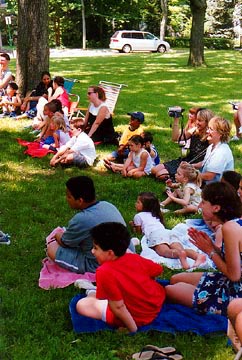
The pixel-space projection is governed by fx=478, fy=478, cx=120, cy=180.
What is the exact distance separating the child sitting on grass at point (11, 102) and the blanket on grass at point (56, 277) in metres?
6.65

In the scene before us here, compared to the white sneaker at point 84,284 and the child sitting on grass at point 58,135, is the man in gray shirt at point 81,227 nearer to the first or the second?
the white sneaker at point 84,284

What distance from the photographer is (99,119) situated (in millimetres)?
7957

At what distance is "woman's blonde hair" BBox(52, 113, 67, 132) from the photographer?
7.56 meters

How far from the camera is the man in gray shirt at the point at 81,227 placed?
152 inches

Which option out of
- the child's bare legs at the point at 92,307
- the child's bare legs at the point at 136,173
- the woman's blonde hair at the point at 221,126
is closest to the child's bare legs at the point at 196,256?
the child's bare legs at the point at 92,307

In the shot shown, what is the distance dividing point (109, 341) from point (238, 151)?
5.21 metres

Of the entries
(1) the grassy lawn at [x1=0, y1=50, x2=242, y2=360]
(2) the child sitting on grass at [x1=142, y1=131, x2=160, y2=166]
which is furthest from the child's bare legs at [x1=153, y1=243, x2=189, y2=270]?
(2) the child sitting on grass at [x1=142, y1=131, x2=160, y2=166]

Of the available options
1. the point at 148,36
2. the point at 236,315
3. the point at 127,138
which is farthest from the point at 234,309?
the point at 148,36

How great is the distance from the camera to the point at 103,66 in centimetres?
2098

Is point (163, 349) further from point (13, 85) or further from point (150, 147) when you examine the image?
point (13, 85)

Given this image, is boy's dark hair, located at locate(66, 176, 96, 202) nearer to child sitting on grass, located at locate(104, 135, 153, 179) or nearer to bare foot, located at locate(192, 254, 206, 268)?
bare foot, located at locate(192, 254, 206, 268)

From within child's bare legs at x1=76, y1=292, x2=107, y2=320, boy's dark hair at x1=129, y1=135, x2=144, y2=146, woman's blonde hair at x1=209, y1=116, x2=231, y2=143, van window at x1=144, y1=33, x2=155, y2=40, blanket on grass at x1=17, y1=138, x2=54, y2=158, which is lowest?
child's bare legs at x1=76, y1=292, x2=107, y2=320

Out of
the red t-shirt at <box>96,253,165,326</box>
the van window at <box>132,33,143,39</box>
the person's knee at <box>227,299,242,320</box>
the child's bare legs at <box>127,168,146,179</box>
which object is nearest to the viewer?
the person's knee at <box>227,299,242,320</box>

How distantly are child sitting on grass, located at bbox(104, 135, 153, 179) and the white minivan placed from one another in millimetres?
27594
